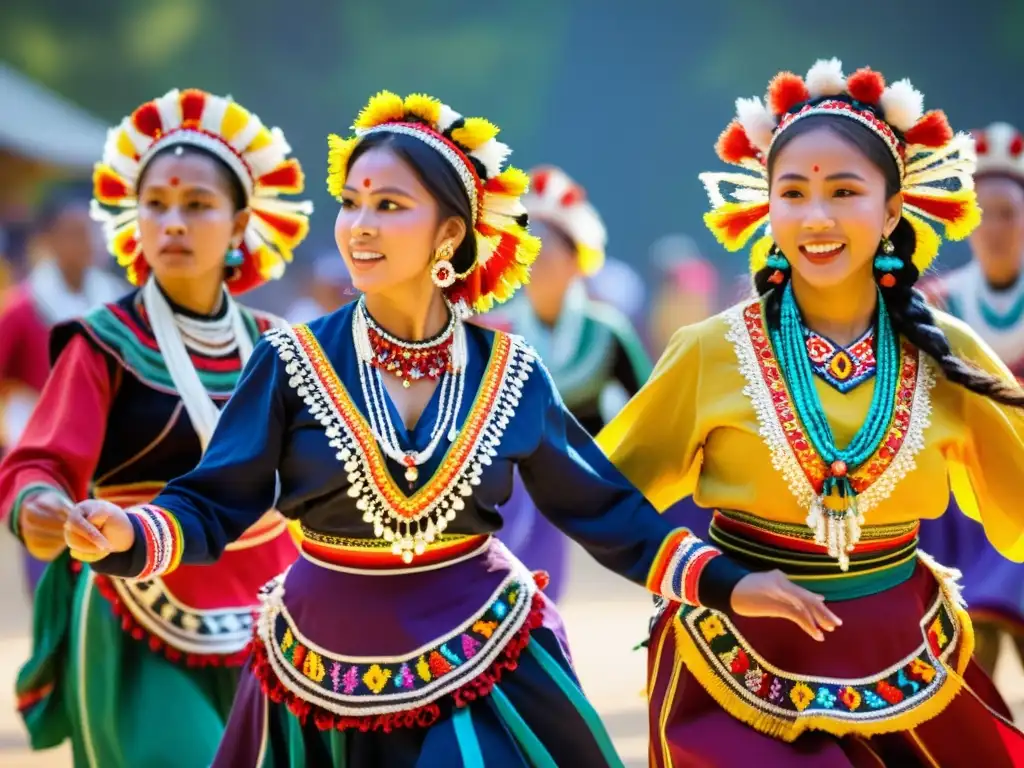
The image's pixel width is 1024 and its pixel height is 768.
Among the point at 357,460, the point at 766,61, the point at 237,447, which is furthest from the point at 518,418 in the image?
the point at 766,61

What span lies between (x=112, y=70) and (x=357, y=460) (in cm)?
1283

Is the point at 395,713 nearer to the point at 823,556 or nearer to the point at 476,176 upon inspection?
the point at 823,556

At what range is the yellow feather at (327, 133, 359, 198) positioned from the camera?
3176 mm

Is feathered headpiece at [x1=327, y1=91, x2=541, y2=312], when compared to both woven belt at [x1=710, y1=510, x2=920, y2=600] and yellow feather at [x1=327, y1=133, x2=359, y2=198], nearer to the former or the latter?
yellow feather at [x1=327, y1=133, x2=359, y2=198]

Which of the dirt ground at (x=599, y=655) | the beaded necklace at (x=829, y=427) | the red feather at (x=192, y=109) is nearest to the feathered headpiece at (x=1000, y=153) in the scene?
the dirt ground at (x=599, y=655)

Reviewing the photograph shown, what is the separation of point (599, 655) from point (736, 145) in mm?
4149

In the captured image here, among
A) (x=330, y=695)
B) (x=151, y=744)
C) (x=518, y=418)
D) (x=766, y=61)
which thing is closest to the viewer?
(x=330, y=695)

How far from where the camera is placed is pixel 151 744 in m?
3.61

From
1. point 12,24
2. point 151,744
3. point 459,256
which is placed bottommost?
point 151,744

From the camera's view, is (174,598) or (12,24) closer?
(174,598)

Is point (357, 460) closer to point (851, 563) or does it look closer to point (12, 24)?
point (851, 563)

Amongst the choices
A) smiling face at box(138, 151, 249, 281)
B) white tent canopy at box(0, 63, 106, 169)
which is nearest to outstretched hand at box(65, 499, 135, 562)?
smiling face at box(138, 151, 249, 281)

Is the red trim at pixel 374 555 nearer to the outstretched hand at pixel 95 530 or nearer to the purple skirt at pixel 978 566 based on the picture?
the outstretched hand at pixel 95 530

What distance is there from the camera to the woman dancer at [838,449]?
3.05 metres
